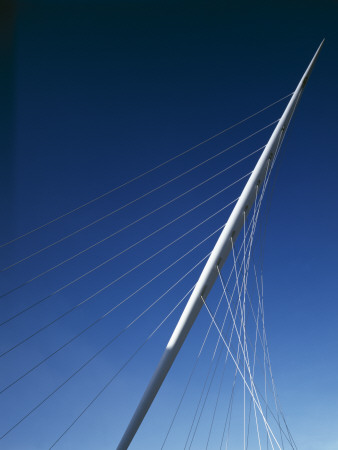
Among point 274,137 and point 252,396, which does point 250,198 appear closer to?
point 274,137

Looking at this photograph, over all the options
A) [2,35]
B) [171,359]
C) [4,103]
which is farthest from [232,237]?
[4,103]

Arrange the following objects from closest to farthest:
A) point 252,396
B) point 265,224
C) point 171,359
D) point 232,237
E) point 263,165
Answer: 1. point 252,396
2. point 171,359
3. point 232,237
4. point 263,165
5. point 265,224

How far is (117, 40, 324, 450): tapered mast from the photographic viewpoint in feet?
40.5

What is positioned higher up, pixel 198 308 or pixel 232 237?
pixel 232 237

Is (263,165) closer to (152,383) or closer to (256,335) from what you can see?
(256,335)

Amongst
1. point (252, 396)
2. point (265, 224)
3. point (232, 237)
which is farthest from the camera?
point (265, 224)

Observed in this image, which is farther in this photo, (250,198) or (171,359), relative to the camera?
(250,198)

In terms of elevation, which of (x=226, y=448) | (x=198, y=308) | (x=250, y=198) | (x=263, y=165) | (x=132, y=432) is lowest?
(x=132, y=432)

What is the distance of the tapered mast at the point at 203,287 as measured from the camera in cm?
1235

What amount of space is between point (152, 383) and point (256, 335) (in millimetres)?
3453

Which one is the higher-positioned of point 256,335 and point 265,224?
point 265,224

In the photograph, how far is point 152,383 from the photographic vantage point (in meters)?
12.4

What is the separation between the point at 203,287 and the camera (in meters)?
13.0

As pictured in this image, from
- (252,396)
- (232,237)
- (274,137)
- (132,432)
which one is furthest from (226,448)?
(274,137)
